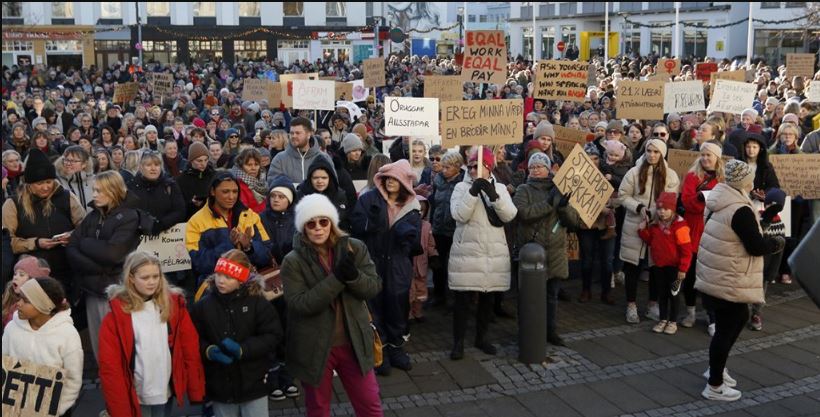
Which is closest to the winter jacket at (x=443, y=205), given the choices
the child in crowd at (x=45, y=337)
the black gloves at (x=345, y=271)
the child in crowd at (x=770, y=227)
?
the child in crowd at (x=770, y=227)

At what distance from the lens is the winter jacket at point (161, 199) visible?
6.96 m

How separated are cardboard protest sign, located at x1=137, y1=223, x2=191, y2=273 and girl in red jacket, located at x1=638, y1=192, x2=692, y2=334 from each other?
13.7 ft

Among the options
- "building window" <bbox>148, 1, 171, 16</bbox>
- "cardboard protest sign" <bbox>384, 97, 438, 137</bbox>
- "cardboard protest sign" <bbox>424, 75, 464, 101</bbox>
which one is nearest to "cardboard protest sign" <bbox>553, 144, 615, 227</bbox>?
"cardboard protest sign" <bbox>384, 97, 438, 137</bbox>

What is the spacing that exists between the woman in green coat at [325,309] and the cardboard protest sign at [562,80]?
8.38 metres

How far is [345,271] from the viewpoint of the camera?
4664 mm

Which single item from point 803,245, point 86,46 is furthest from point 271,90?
point 86,46

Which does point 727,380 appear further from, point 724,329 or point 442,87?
point 442,87

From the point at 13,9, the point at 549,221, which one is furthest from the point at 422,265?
the point at 13,9

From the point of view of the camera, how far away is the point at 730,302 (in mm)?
5988

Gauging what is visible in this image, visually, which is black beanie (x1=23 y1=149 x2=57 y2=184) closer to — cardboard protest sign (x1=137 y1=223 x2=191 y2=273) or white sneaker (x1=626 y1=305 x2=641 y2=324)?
cardboard protest sign (x1=137 y1=223 x2=191 y2=273)

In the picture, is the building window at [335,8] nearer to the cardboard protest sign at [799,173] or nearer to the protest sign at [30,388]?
the cardboard protest sign at [799,173]

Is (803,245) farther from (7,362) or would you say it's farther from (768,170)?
(768,170)

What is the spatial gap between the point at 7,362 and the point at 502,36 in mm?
7510

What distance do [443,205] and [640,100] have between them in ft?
17.4
